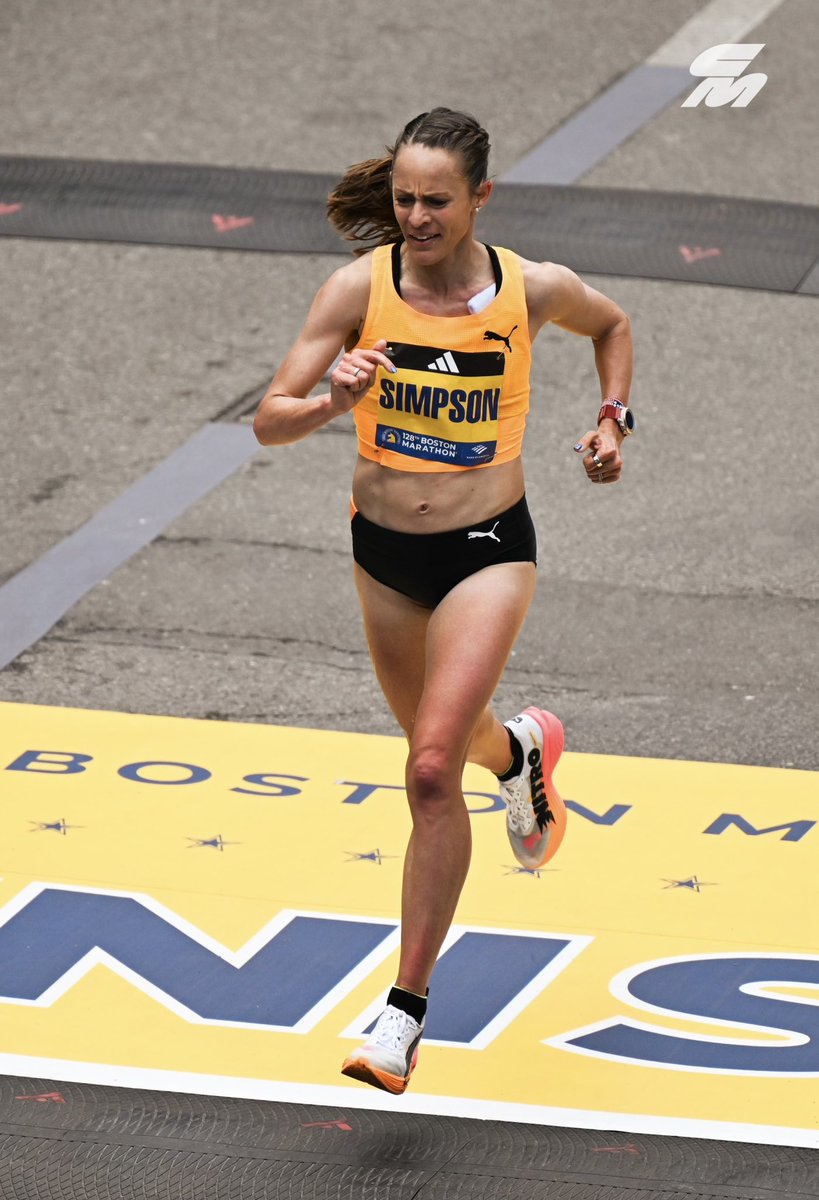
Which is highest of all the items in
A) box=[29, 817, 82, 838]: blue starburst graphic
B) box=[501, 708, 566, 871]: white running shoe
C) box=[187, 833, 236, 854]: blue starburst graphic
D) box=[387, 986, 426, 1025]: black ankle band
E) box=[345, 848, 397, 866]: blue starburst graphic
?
box=[501, 708, 566, 871]: white running shoe

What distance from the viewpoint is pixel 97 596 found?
7.87 metres

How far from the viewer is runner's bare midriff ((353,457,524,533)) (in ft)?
15.3

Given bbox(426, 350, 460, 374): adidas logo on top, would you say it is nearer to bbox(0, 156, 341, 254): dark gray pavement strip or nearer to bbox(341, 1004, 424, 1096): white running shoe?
bbox(341, 1004, 424, 1096): white running shoe

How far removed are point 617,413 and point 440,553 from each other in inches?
27.8

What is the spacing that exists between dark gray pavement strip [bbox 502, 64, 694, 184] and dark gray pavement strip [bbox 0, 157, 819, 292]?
386mm

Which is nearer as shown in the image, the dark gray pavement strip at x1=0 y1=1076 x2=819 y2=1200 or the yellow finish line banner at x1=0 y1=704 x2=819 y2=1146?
the dark gray pavement strip at x1=0 y1=1076 x2=819 y2=1200

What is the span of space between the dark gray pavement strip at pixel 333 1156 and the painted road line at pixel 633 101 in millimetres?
8618

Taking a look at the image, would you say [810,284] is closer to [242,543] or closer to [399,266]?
[242,543]

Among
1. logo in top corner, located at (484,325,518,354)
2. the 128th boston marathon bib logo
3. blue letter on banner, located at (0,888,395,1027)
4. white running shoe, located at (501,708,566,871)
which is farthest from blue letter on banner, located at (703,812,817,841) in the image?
logo in top corner, located at (484,325,518,354)

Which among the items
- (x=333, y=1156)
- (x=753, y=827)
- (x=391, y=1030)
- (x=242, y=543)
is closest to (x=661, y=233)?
(x=242, y=543)

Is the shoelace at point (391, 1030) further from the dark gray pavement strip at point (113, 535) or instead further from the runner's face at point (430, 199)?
the dark gray pavement strip at point (113, 535)

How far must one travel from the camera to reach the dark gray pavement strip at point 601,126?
482 inches

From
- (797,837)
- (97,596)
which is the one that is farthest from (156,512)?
(797,837)

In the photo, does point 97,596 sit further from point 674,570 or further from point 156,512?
point 674,570
